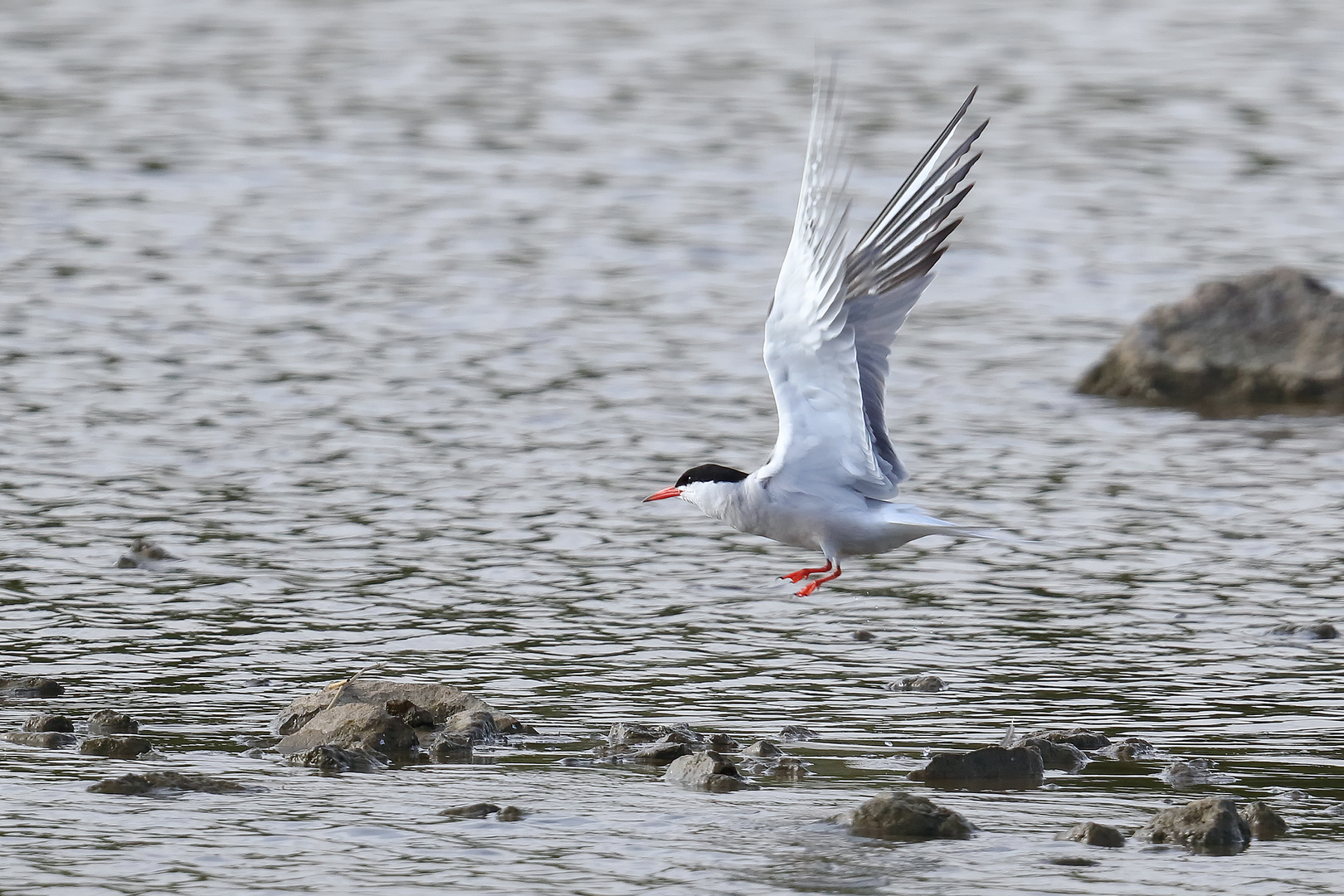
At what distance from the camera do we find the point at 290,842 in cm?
802

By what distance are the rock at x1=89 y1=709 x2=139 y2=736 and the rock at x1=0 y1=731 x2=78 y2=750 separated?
0.43ft

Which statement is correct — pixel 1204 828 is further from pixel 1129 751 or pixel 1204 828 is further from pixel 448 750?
pixel 448 750

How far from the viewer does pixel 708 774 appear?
28.7ft

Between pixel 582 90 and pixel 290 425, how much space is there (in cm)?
1444

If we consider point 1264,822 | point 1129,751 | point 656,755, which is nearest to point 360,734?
point 656,755

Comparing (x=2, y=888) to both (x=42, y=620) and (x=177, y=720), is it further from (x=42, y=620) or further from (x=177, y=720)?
(x=42, y=620)

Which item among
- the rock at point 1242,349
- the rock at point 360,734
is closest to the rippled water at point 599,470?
the rock at point 360,734

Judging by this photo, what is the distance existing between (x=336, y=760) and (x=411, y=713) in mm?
636

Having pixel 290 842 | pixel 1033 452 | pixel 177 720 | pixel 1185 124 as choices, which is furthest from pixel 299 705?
pixel 1185 124

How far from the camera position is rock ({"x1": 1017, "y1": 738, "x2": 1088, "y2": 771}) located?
9.08 metres

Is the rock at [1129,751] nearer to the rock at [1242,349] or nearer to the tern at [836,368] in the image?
the tern at [836,368]

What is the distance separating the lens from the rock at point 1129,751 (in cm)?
927

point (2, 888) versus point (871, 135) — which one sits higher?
point (871, 135)

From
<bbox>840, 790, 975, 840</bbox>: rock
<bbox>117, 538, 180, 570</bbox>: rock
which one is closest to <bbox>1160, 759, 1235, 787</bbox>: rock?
<bbox>840, 790, 975, 840</bbox>: rock
